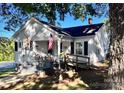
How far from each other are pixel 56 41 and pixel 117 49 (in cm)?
1799

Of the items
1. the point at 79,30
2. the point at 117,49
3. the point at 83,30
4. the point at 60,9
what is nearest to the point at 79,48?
the point at 83,30

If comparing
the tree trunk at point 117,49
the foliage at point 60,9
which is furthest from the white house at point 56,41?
the tree trunk at point 117,49

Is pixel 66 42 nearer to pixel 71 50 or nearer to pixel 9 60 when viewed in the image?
pixel 71 50

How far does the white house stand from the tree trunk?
670 inches

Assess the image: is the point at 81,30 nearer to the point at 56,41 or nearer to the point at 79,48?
the point at 79,48

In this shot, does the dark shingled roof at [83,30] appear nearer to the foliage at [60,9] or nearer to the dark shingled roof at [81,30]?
the dark shingled roof at [81,30]

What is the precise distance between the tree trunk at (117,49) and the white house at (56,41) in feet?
55.8

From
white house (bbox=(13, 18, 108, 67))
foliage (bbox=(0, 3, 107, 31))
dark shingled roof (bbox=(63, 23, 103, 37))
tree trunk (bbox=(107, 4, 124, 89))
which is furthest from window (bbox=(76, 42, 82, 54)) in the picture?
tree trunk (bbox=(107, 4, 124, 89))

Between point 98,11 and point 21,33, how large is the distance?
9464mm

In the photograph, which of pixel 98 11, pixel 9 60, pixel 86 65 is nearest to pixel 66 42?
pixel 86 65

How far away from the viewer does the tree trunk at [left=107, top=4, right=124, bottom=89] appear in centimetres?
471

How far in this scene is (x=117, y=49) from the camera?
187 inches

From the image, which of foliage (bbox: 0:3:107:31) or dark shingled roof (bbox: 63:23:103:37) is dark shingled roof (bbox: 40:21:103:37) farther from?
foliage (bbox: 0:3:107:31)

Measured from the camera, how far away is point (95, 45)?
2369 cm
